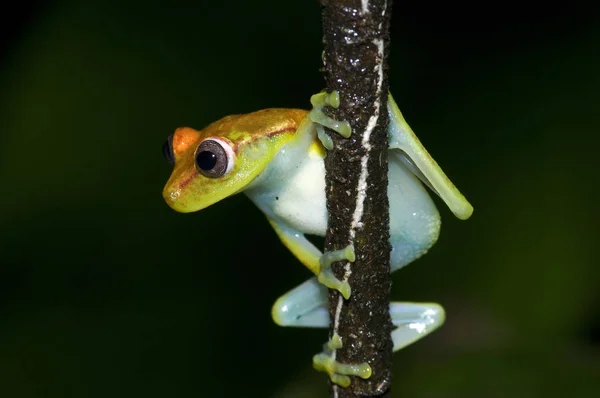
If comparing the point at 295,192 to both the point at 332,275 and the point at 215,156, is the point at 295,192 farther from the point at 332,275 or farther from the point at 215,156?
the point at 332,275

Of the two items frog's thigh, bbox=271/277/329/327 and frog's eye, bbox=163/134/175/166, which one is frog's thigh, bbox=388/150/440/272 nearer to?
frog's thigh, bbox=271/277/329/327

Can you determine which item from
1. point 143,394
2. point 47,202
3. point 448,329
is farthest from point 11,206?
point 448,329

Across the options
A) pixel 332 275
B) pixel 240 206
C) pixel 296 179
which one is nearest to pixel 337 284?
pixel 332 275

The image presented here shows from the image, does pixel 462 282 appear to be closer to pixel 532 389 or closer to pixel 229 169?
pixel 532 389

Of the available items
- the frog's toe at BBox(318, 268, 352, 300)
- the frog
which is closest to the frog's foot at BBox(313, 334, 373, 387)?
the frog

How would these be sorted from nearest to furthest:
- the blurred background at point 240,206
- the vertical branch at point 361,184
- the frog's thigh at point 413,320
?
the vertical branch at point 361,184
the frog's thigh at point 413,320
the blurred background at point 240,206

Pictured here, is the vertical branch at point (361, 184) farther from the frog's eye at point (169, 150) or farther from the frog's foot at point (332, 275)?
the frog's eye at point (169, 150)

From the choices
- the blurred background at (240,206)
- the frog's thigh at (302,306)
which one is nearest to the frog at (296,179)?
the frog's thigh at (302,306)
